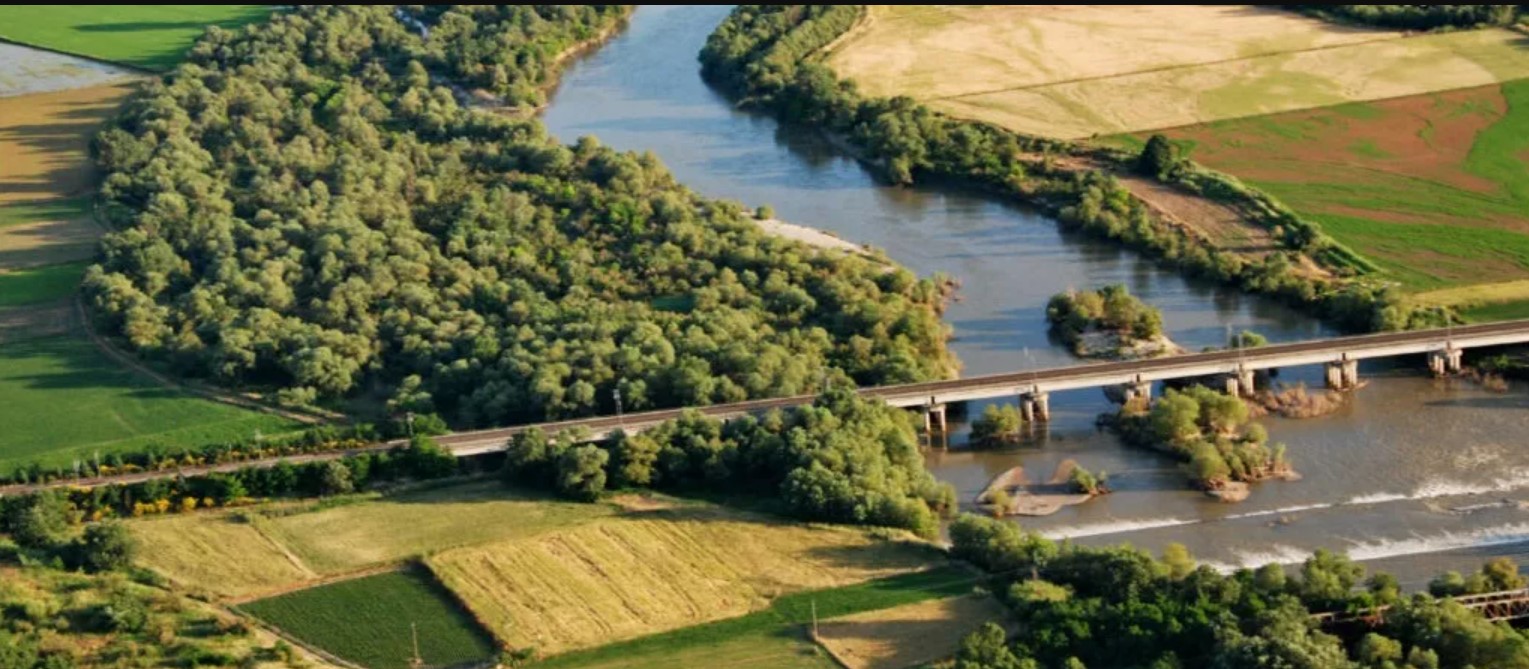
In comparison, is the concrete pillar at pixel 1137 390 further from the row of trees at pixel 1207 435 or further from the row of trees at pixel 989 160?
the row of trees at pixel 989 160

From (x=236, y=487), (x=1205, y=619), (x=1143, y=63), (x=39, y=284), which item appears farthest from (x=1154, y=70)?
(x=1205, y=619)

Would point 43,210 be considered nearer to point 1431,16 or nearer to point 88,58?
point 88,58

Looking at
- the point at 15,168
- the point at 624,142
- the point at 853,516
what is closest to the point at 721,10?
the point at 624,142

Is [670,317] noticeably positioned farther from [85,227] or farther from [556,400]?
[85,227]

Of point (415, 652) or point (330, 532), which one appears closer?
point (415, 652)

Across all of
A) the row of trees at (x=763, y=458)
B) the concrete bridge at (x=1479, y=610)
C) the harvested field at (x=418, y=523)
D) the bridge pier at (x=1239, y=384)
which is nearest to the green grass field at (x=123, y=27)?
the harvested field at (x=418, y=523)

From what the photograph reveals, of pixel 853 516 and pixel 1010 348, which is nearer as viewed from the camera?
pixel 853 516
